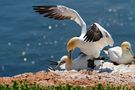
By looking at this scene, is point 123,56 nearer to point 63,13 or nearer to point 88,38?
point 88,38

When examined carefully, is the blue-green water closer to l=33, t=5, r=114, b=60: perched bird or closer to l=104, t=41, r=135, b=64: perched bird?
l=33, t=5, r=114, b=60: perched bird

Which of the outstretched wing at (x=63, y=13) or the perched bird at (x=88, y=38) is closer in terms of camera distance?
the perched bird at (x=88, y=38)

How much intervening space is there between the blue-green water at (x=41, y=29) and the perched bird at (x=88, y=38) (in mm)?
7715

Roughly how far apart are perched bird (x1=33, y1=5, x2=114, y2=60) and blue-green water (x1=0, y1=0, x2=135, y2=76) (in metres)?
7.72

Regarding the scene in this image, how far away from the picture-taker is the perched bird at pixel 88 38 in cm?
1571

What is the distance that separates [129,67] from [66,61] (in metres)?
1.35

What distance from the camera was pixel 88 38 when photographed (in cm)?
1572

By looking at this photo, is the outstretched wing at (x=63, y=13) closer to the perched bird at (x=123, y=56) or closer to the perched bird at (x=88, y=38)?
the perched bird at (x=88, y=38)

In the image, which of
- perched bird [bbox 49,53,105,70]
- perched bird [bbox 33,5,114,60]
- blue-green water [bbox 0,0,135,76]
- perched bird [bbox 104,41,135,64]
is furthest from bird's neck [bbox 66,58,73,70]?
blue-green water [bbox 0,0,135,76]

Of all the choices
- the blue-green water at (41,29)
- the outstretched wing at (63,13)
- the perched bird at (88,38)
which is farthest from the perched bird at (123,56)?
the blue-green water at (41,29)

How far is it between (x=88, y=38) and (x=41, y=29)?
13.1m

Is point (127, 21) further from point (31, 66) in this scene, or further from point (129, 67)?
point (129, 67)

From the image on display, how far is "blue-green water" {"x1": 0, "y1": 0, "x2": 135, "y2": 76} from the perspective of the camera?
25.7 m

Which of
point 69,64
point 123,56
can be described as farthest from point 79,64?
point 123,56
